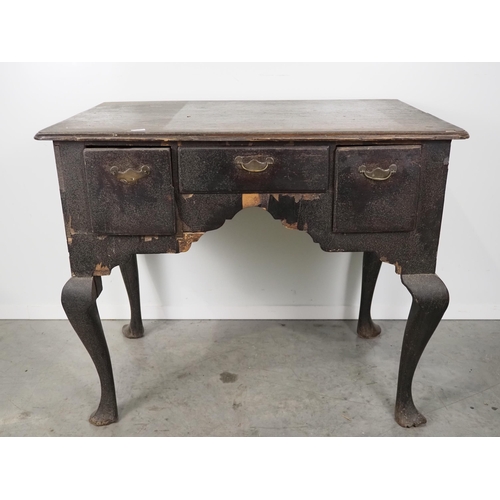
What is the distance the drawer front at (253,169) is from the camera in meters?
1.75

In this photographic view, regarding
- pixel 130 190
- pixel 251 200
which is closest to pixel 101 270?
pixel 130 190

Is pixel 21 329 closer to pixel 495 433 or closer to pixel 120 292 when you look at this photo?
pixel 120 292

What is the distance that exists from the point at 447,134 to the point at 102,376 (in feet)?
4.92

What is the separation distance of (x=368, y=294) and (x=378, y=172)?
976 mm

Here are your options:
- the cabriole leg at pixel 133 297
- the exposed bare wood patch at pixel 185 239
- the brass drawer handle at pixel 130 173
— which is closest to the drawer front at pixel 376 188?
the exposed bare wood patch at pixel 185 239


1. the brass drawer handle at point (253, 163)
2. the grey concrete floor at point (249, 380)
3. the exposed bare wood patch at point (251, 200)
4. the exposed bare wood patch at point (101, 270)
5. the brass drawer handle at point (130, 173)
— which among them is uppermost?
the brass drawer handle at point (253, 163)

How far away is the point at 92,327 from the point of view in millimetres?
1966

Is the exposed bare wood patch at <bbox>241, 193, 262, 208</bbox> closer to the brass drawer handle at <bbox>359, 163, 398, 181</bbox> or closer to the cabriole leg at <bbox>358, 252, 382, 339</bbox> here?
the brass drawer handle at <bbox>359, 163, 398, 181</bbox>

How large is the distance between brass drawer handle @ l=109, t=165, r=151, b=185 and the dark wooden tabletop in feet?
0.32

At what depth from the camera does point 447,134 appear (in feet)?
5.66

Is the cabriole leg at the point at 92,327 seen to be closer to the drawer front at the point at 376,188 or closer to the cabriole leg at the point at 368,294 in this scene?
the drawer front at the point at 376,188

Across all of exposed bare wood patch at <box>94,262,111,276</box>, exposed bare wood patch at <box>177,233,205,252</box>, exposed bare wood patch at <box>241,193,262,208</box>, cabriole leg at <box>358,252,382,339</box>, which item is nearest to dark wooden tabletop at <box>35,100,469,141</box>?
exposed bare wood patch at <box>241,193,262,208</box>

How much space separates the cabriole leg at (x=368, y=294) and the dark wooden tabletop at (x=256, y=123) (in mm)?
708

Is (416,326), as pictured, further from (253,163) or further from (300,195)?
(253,163)
